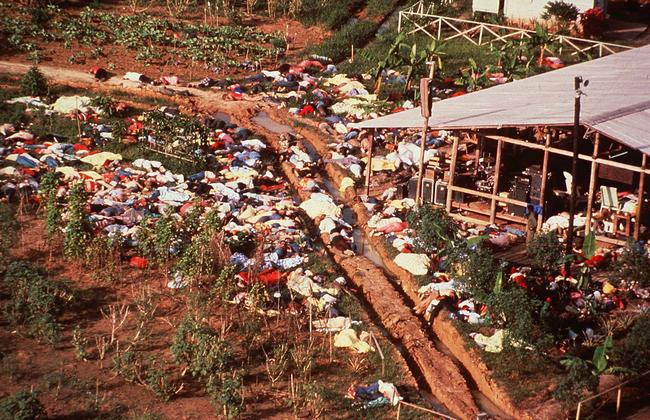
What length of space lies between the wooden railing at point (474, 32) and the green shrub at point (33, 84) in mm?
10763

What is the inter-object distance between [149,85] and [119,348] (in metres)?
13.1

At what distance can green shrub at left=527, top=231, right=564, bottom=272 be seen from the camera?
15.5 metres

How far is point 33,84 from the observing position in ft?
79.2

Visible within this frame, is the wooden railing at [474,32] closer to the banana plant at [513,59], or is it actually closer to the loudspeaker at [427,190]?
the banana plant at [513,59]

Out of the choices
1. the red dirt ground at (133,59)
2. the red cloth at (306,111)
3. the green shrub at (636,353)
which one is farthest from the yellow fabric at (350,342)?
the red dirt ground at (133,59)

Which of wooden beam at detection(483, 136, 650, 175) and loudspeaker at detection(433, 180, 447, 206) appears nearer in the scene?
wooden beam at detection(483, 136, 650, 175)

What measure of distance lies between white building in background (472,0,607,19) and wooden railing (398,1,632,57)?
75 cm

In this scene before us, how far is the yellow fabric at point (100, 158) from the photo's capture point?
66.5ft

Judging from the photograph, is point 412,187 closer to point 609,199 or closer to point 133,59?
point 609,199

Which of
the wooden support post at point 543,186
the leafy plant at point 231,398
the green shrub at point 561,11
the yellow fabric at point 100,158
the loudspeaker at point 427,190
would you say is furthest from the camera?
the green shrub at point 561,11

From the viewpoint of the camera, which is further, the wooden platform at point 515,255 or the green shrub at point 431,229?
the green shrub at point 431,229

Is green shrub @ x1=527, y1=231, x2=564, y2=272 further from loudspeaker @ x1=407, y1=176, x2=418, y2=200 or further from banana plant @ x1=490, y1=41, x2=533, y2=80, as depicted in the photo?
banana plant @ x1=490, y1=41, x2=533, y2=80

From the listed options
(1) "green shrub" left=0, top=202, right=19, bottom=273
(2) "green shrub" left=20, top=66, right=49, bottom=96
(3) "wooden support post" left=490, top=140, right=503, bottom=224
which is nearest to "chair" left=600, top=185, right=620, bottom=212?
(3) "wooden support post" left=490, top=140, right=503, bottom=224

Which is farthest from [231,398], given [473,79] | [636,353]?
[473,79]
